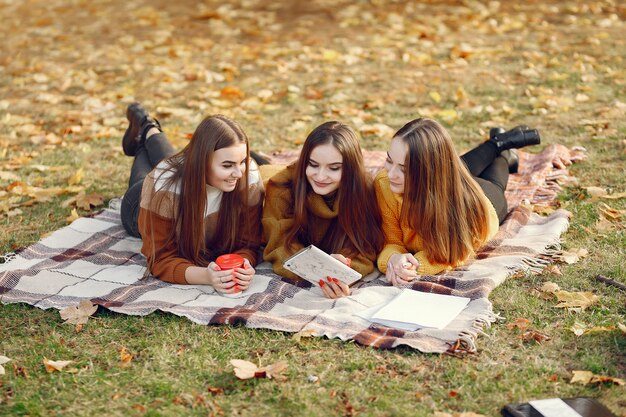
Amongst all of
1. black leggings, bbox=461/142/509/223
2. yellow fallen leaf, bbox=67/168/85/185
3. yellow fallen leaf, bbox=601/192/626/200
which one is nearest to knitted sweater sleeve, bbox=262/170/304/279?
black leggings, bbox=461/142/509/223

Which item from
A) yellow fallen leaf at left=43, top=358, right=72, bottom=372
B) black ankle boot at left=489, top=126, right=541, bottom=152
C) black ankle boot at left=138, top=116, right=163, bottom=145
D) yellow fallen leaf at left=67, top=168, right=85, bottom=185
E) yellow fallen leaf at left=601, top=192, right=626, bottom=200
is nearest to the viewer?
yellow fallen leaf at left=43, top=358, right=72, bottom=372

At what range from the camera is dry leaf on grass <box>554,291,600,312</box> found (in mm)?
4316

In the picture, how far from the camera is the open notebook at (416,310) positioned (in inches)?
165

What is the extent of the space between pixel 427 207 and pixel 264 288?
100 cm

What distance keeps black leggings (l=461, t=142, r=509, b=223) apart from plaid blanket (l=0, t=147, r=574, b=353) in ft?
0.51

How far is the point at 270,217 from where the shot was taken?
5.00m

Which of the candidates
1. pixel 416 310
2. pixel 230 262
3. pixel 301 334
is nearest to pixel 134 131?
pixel 230 262

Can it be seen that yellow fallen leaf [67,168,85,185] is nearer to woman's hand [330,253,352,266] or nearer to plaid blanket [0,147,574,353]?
plaid blanket [0,147,574,353]

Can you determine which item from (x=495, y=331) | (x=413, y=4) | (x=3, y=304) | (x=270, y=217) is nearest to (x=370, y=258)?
(x=270, y=217)

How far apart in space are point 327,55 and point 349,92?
1558 millimetres

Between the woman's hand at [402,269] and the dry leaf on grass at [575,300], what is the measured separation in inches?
30.0

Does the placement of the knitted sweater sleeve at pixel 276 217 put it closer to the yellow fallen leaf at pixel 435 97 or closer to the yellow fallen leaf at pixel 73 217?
the yellow fallen leaf at pixel 73 217

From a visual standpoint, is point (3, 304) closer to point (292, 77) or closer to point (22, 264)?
point (22, 264)

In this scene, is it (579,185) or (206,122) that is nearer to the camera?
(206,122)
